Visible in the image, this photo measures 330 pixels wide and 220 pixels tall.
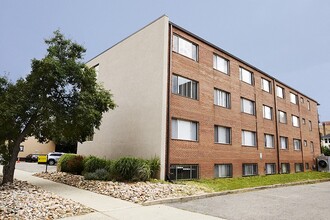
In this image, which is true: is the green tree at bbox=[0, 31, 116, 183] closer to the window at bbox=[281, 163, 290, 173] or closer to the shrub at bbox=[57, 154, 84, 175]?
the shrub at bbox=[57, 154, 84, 175]

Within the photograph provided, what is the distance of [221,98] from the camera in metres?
21.6

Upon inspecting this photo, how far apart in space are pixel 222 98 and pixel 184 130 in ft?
18.3

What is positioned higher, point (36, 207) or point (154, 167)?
point (154, 167)

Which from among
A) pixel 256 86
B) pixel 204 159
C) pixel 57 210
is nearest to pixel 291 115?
pixel 256 86

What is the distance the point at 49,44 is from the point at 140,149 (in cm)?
808

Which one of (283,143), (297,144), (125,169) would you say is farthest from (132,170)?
(297,144)

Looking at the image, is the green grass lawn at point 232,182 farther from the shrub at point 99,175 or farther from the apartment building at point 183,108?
the shrub at point 99,175

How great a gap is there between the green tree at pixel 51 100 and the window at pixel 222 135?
30.0 ft

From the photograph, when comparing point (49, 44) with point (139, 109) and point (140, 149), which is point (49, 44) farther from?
point (140, 149)

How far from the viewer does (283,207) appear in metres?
10.6

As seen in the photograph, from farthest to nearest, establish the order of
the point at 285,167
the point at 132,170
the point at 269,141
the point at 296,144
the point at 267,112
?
the point at 296,144
the point at 285,167
the point at 267,112
the point at 269,141
the point at 132,170

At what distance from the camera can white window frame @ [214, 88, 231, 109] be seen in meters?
21.1

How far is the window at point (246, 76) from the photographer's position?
24666 mm

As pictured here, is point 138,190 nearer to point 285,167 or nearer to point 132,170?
point 132,170
